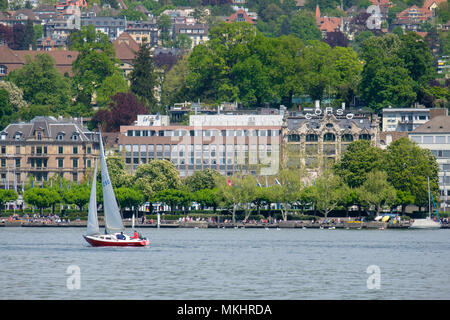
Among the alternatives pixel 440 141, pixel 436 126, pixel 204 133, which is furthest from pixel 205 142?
pixel 440 141

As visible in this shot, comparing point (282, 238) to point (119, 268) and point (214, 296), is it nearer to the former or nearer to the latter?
point (119, 268)

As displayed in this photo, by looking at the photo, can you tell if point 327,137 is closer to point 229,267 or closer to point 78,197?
point 78,197

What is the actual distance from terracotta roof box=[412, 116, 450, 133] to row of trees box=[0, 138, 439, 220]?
13547 millimetres

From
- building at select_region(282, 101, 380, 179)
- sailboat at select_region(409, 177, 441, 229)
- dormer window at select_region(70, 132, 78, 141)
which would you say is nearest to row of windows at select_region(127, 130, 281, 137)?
building at select_region(282, 101, 380, 179)

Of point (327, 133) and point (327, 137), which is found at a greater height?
point (327, 133)

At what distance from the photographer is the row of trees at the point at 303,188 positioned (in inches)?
6137

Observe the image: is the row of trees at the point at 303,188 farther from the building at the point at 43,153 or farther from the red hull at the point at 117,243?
the red hull at the point at 117,243

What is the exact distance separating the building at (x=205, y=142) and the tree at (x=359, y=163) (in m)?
23.8

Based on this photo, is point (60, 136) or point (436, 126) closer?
point (436, 126)

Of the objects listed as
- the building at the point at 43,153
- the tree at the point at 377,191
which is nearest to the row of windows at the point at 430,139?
the tree at the point at 377,191

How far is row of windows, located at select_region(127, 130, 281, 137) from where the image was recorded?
189 metres

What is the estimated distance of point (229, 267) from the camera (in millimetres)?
95438

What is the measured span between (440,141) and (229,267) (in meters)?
91.1

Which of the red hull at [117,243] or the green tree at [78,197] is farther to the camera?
the green tree at [78,197]
